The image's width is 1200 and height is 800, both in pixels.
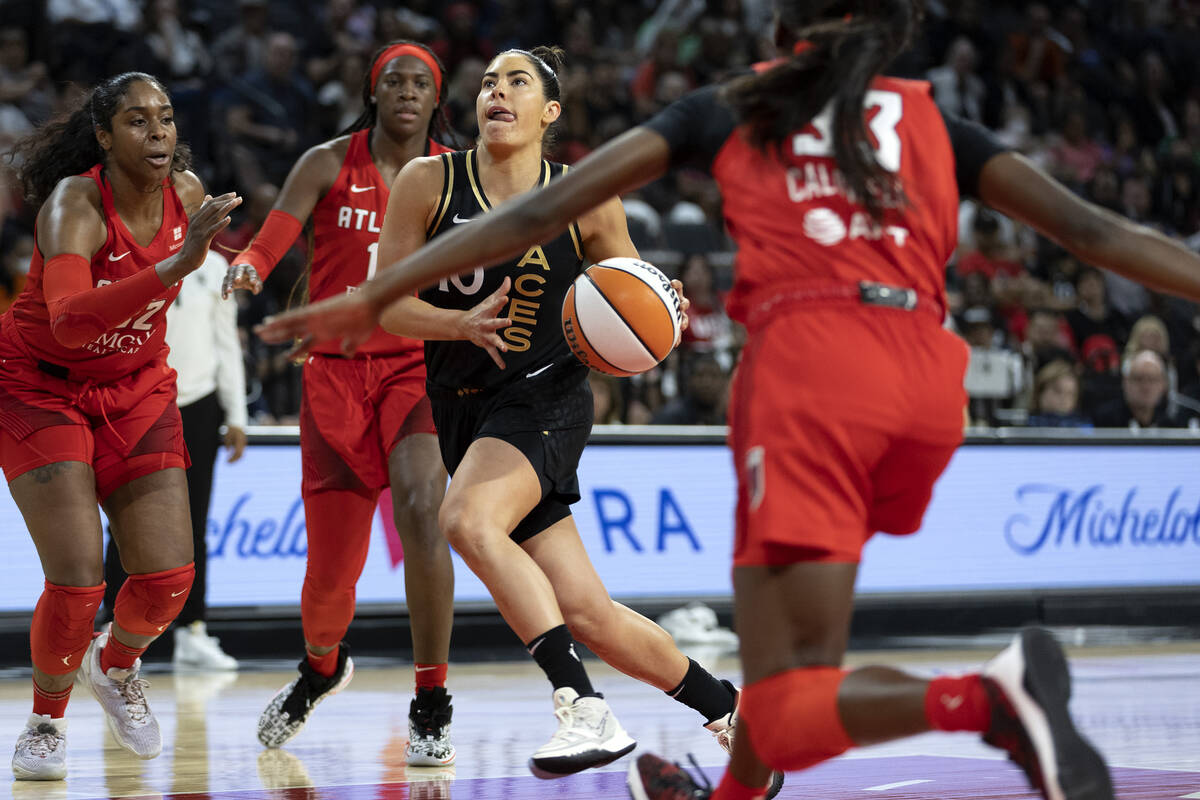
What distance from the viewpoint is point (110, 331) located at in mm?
4973

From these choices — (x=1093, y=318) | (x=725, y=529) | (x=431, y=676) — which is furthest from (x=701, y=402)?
(x=431, y=676)

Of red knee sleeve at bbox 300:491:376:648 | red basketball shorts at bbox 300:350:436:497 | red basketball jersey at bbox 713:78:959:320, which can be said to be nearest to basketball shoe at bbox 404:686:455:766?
red knee sleeve at bbox 300:491:376:648

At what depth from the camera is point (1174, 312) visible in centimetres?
1336

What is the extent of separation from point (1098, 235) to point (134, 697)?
3726 millimetres

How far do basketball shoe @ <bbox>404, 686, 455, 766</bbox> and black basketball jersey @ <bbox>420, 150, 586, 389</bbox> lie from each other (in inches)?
45.0

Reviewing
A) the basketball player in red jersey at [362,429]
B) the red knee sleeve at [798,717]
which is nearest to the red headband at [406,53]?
the basketball player in red jersey at [362,429]

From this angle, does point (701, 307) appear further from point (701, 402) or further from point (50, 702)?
point (50, 702)

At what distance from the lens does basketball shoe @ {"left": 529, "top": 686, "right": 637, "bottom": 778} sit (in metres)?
3.78

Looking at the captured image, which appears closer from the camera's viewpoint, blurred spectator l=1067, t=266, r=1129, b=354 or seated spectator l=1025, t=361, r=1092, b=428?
seated spectator l=1025, t=361, r=1092, b=428

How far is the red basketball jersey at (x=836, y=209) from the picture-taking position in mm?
2916

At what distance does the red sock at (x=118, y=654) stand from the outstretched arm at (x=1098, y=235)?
354cm

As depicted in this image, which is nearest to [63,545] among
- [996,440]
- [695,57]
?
[996,440]

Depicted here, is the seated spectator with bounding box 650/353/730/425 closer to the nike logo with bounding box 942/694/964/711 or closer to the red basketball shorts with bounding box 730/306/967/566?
the red basketball shorts with bounding box 730/306/967/566

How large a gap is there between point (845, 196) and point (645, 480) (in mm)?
6532
